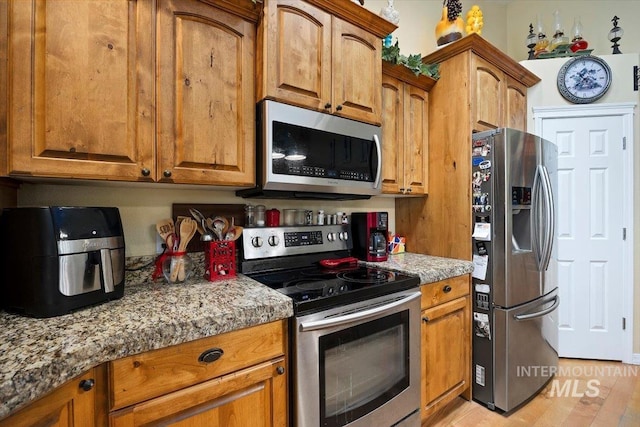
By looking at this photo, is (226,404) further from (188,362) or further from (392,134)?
(392,134)

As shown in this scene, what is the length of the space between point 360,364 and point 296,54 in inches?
58.6

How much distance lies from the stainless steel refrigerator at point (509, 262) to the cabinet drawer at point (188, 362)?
1.43 metres

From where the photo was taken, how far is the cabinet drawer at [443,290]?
5.46ft

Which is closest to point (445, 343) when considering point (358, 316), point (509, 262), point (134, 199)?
point (509, 262)

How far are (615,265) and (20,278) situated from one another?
375 cm

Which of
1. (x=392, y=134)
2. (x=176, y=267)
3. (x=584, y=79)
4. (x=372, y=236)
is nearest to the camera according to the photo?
(x=176, y=267)

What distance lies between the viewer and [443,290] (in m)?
1.77

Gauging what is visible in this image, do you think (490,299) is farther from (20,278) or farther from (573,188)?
(20,278)

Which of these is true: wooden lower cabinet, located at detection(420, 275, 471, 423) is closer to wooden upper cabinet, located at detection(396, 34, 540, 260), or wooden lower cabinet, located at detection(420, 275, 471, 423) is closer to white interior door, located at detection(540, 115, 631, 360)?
wooden upper cabinet, located at detection(396, 34, 540, 260)

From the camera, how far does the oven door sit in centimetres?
114

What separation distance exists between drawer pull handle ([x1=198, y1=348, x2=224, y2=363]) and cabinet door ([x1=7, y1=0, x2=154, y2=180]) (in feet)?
2.32

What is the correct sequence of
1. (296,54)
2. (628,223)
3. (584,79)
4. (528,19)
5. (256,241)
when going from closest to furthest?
(296,54) < (256,241) < (628,223) < (584,79) < (528,19)

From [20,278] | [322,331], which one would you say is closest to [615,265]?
[322,331]

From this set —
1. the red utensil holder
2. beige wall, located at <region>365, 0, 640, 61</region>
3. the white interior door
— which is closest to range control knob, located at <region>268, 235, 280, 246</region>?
the red utensil holder
